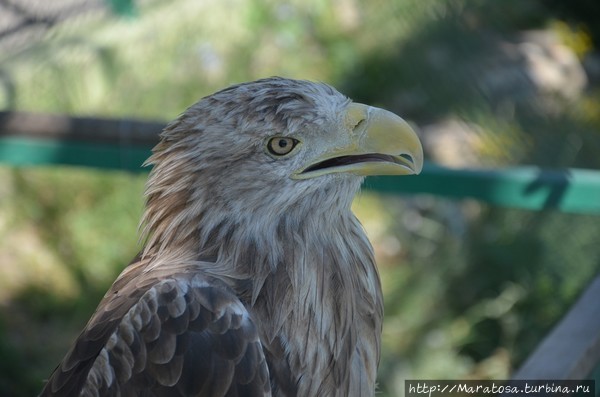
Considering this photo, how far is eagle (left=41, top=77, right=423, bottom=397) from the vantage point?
230 centimetres

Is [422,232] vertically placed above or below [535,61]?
below

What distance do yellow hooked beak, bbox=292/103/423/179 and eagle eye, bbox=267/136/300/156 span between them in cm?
6

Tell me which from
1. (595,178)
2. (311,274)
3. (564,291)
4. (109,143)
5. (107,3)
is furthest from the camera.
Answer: (107,3)

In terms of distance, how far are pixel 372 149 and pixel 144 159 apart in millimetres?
1669

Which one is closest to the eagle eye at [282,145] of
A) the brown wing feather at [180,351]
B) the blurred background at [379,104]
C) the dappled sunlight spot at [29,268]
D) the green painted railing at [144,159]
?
the brown wing feather at [180,351]

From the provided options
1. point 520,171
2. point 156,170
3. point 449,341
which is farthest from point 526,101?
point 156,170

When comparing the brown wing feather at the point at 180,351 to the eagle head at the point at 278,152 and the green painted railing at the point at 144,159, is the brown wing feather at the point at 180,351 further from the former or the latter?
the green painted railing at the point at 144,159

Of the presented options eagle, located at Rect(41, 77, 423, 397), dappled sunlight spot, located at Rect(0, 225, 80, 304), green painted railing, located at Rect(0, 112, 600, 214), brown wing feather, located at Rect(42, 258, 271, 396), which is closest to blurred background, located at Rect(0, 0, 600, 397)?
dappled sunlight spot, located at Rect(0, 225, 80, 304)

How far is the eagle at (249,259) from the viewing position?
2299 mm

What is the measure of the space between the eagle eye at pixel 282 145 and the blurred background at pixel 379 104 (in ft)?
5.95

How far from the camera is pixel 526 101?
5414 mm

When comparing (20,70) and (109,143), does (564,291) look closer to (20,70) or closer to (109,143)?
(109,143)

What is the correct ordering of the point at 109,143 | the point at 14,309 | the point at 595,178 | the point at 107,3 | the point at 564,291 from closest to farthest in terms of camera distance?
1. the point at 595,178
2. the point at 109,143
3. the point at 564,291
4. the point at 14,309
5. the point at 107,3

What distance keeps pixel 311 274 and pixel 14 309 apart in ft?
9.94
